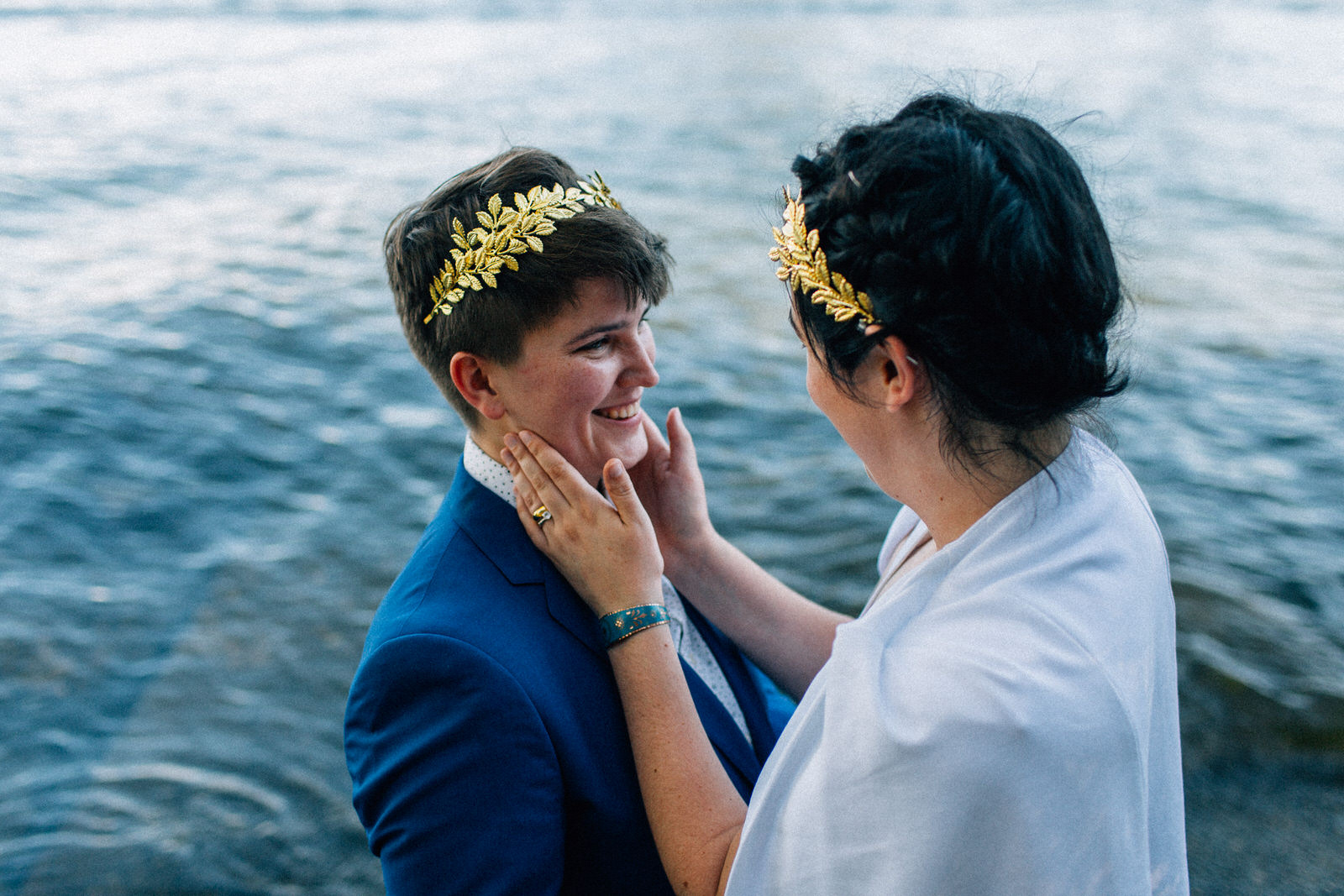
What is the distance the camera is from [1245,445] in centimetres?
658

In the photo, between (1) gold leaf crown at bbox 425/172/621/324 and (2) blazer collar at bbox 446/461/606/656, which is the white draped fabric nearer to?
(2) blazer collar at bbox 446/461/606/656

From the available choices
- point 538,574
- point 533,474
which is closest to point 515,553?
point 538,574

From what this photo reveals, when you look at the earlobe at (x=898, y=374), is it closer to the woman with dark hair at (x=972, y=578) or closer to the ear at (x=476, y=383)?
the woman with dark hair at (x=972, y=578)

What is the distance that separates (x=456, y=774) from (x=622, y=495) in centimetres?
61

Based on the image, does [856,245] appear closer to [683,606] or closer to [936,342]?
[936,342]

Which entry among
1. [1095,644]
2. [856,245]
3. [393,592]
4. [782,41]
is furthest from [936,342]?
[782,41]

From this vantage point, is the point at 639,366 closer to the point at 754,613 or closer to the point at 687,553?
the point at 687,553

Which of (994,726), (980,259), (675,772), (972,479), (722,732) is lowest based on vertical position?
(722,732)

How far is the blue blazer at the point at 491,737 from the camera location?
1.73 metres

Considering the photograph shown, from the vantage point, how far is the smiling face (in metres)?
2.04

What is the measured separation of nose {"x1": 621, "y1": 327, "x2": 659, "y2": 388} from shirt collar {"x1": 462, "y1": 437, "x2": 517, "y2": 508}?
1.04 feet

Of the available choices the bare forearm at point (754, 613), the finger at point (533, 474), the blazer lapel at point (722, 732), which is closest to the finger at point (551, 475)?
the finger at point (533, 474)

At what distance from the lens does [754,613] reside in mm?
2520

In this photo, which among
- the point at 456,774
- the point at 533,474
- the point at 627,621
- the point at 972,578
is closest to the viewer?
the point at 972,578
